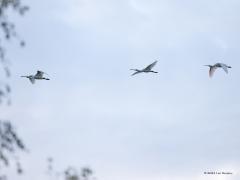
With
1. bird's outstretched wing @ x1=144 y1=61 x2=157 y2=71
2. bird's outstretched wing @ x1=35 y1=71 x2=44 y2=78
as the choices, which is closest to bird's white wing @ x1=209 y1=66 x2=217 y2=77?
bird's outstretched wing @ x1=144 y1=61 x2=157 y2=71

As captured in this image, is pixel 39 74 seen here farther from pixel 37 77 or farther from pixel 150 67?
pixel 150 67

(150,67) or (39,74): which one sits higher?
(150,67)

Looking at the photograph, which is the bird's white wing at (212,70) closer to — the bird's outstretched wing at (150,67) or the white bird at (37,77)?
the bird's outstretched wing at (150,67)

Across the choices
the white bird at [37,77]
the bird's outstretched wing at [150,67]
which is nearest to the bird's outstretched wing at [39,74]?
the white bird at [37,77]

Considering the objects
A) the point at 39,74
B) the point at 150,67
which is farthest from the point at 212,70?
the point at 39,74

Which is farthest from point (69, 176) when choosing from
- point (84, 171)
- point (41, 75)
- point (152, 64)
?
point (152, 64)

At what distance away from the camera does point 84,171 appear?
127 feet

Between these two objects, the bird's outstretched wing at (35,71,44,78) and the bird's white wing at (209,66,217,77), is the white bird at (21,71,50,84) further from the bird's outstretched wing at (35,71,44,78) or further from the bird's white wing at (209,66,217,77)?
the bird's white wing at (209,66,217,77)

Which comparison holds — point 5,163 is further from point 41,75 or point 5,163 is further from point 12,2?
point 41,75

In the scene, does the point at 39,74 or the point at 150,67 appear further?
the point at 150,67

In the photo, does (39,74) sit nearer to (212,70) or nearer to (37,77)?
(37,77)

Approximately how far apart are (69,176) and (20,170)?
12.2 metres

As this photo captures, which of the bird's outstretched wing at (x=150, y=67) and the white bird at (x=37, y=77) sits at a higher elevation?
the bird's outstretched wing at (x=150, y=67)

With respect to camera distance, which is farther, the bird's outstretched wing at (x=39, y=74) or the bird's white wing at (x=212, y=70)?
the bird's white wing at (x=212, y=70)
